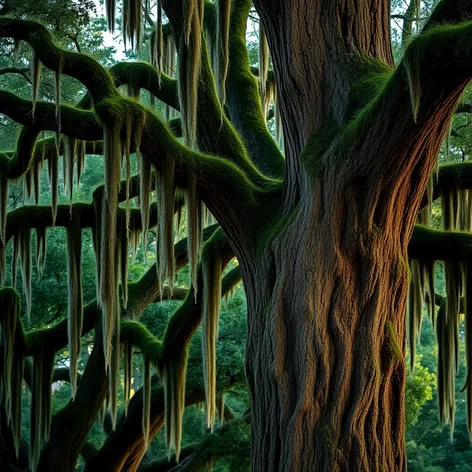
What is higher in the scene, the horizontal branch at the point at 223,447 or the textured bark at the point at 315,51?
the textured bark at the point at 315,51

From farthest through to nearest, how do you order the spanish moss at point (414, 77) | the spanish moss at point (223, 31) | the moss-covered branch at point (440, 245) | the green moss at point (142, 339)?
the green moss at point (142, 339) → the moss-covered branch at point (440, 245) → the spanish moss at point (223, 31) → the spanish moss at point (414, 77)

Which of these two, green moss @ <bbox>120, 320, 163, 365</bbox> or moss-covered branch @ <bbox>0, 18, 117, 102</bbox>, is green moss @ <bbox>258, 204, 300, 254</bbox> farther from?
Answer: green moss @ <bbox>120, 320, 163, 365</bbox>

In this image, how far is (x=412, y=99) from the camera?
16.5 feet

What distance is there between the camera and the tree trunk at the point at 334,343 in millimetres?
5926

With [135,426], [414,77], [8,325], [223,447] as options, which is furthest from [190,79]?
[223,447]

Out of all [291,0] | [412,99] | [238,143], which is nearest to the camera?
[412,99]

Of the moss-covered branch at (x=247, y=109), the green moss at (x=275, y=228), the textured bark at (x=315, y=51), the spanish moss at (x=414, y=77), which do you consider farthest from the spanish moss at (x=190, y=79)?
the spanish moss at (x=414, y=77)

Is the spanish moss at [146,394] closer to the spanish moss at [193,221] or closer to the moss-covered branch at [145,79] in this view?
the moss-covered branch at [145,79]

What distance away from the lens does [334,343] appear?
6.07m

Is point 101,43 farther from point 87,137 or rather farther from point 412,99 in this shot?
point 412,99

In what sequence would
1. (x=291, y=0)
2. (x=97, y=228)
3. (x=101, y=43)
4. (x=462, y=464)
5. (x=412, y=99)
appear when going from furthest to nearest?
(x=462, y=464) → (x=101, y=43) → (x=97, y=228) → (x=291, y=0) → (x=412, y=99)

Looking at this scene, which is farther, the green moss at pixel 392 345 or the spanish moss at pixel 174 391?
the spanish moss at pixel 174 391

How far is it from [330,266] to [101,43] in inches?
320

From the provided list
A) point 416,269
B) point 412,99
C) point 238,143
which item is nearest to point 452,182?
A: point 416,269
